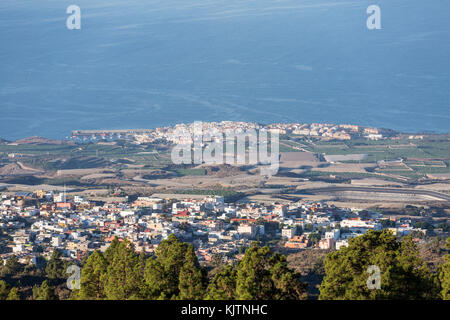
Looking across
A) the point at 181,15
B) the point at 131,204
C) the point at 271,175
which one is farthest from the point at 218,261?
the point at 181,15

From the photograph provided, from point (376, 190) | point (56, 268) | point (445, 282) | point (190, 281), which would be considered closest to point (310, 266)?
point (56, 268)

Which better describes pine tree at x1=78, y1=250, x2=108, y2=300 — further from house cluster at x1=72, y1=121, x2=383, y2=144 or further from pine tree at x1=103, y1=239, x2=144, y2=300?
house cluster at x1=72, y1=121, x2=383, y2=144

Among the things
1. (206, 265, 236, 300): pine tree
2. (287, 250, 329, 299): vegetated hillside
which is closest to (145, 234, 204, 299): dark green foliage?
(206, 265, 236, 300): pine tree

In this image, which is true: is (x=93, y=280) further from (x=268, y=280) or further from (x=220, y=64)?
(x=220, y=64)

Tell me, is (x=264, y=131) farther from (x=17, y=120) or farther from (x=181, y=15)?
(x=181, y=15)

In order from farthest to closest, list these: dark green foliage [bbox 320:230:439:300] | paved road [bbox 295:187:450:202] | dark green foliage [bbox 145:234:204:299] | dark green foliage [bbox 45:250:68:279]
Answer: paved road [bbox 295:187:450:202], dark green foliage [bbox 45:250:68:279], dark green foliage [bbox 145:234:204:299], dark green foliage [bbox 320:230:439:300]

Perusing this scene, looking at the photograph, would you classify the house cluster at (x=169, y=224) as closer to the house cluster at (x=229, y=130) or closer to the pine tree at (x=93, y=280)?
the pine tree at (x=93, y=280)
